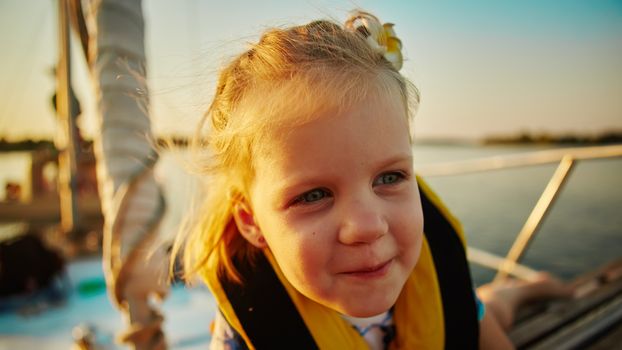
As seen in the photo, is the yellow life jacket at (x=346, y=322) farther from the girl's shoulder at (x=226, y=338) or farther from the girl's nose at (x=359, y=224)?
the girl's nose at (x=359, y=224)

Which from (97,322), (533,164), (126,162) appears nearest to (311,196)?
(126,162)

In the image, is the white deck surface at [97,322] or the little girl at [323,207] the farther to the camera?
the white deck surface at [97,322]

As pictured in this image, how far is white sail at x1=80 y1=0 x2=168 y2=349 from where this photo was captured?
69cm

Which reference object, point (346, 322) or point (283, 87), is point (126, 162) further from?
point (346, 322)

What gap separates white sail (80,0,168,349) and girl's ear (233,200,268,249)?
218mm

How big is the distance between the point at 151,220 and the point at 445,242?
0.90 meters

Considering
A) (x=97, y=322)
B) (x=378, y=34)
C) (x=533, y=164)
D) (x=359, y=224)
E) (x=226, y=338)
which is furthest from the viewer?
(x=97, y=322)

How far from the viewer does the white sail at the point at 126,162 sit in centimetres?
69

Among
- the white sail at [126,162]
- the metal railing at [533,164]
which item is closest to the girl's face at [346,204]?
the white sail at [126,162]

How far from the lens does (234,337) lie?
95 centimetres

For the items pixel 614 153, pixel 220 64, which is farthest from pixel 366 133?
pixel 614 153

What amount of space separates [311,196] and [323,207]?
4cm

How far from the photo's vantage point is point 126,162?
728 millimetres

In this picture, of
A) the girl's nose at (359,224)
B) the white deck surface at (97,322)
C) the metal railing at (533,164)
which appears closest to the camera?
the girl's nose at (359,224)
